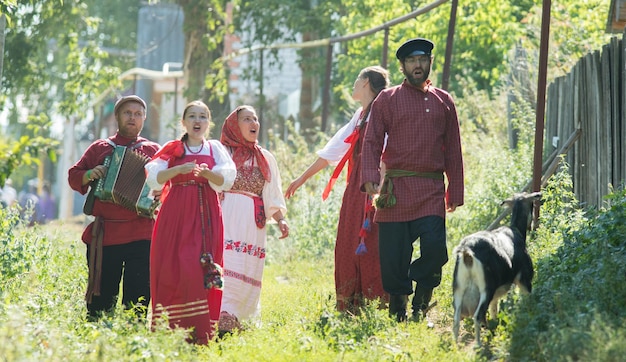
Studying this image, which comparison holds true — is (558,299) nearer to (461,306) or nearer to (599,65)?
(461,306)

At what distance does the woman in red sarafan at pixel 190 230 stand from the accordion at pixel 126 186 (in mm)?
375

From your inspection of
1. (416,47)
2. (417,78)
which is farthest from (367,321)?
(416,47)

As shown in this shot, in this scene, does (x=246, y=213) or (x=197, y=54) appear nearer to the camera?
(x=246, y=213)

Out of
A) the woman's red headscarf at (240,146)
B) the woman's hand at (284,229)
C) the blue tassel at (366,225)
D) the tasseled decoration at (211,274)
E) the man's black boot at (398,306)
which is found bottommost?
the man's black boot at (398,306)

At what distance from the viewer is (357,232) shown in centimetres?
895

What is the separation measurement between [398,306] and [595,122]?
3.09 m

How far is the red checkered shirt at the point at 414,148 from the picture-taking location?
26.2 feet

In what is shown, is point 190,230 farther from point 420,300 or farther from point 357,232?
point 420,300

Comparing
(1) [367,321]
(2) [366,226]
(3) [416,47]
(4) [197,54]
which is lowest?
(1) [367,321]

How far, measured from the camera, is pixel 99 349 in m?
5.68

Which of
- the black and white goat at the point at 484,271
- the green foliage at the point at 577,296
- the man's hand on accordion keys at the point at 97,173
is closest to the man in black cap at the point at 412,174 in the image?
the black and white goat at the point at 484,271

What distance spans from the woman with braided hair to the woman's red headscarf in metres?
0.32

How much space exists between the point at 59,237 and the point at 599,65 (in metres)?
6.12

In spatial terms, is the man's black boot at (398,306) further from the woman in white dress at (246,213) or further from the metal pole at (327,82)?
the metal pole at (327,82)
